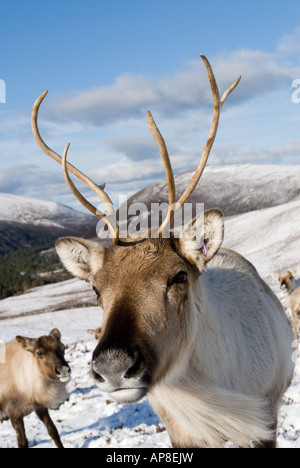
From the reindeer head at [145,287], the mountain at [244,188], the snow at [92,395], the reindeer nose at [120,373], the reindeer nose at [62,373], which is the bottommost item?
the snow at [92,395]

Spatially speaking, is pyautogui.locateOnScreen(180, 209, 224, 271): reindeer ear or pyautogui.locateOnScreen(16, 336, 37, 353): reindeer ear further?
pyautogui.locateOnScreen(16, 336, 37, 353): reindeer ear

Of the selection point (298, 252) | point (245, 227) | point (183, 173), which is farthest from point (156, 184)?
point (298, 252)

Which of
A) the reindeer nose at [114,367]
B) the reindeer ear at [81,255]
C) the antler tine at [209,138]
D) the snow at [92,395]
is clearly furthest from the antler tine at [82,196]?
the snow at [92,395]

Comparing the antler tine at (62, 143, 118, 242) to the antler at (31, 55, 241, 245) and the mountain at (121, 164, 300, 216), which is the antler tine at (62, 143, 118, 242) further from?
the mountain at (121, 164, 300, 216)

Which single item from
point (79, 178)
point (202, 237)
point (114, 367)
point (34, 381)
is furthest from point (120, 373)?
point (34, 381)

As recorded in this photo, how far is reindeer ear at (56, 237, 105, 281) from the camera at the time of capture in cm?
393

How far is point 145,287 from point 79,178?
1638mm

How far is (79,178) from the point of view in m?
4.42

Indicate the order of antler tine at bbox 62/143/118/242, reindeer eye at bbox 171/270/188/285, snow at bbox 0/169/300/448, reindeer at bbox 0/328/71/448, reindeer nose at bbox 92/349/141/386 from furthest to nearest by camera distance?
reindeer at bbox 0/328/71/448, snow at bbox 0/169/300/448, antler tine at bbox 62/143/118/242, reindeer eye at bbox 171/270/188/285, reindeer nose at bbox 92/349/141/386

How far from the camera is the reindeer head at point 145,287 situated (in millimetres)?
2928

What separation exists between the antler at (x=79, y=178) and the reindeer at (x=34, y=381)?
5821mm

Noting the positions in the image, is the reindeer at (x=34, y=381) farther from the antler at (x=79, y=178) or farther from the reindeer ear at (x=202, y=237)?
the reindeer ear at (x=202, y=237)

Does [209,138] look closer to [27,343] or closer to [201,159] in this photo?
[201,159]

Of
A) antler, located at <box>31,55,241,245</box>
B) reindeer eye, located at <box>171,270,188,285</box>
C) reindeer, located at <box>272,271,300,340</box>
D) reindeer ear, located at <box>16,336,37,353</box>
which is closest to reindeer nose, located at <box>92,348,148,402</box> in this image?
reindeer eye, located at <box>171,270,188,285</box>
